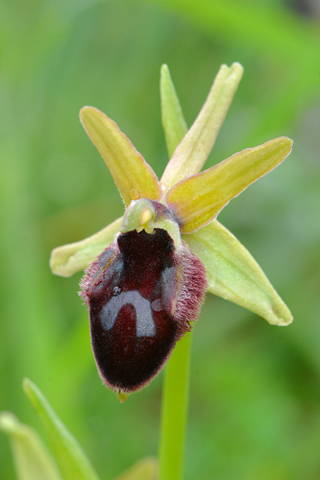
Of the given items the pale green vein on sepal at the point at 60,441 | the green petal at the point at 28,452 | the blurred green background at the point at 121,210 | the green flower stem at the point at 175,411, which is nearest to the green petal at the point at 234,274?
the green flower stem at the point at 175,411

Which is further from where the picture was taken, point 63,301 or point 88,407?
point 63,301

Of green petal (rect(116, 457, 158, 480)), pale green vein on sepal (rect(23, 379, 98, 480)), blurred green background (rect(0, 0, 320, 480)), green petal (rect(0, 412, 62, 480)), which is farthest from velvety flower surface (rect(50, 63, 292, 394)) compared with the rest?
blurred green background (rect(0, 0, 320, 480))

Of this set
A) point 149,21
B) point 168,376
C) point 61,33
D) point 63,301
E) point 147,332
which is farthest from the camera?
point 149,21

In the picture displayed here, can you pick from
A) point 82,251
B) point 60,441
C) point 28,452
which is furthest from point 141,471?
point 82,251

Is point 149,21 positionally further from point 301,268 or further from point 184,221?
point 184,221

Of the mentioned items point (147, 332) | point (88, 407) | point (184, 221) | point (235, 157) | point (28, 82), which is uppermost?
point (28, 82)

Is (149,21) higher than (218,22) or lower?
higher

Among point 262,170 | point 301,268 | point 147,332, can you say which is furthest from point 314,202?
point 147,332
